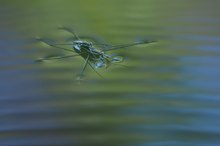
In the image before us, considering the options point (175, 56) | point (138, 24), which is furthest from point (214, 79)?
point (138, 24)

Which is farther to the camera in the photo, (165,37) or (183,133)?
(165,37)

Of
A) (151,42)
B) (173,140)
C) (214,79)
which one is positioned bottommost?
(173,140)

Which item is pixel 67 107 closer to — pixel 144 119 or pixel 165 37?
pixel 144 119

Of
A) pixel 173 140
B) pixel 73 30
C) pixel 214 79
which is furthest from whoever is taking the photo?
pixel 73 30

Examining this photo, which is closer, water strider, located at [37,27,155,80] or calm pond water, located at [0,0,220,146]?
calm pond water, located at [0,0,220,146]

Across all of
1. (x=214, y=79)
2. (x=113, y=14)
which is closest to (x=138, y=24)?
(x=113, y=14)

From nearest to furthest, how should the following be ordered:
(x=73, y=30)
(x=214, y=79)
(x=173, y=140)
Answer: (x=173, y=140) < (x=214, y=79) < (x=73, y=30)

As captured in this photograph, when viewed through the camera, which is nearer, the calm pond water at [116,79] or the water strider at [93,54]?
the calm pond water at [116,79]

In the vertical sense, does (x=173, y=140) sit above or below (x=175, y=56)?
below
